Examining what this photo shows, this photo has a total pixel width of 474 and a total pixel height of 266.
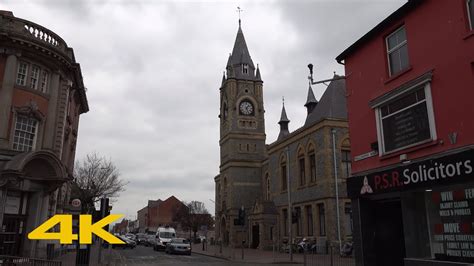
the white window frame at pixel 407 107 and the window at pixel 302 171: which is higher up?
the window at pixel 302 171

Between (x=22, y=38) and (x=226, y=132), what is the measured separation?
129ft

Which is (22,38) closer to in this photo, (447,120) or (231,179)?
(447,120)

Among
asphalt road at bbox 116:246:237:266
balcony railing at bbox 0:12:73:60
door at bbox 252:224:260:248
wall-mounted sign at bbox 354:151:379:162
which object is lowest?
asphalt road at bbox 116:246:237:266

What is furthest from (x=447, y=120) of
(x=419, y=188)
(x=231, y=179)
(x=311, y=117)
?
(x=231, y=179)

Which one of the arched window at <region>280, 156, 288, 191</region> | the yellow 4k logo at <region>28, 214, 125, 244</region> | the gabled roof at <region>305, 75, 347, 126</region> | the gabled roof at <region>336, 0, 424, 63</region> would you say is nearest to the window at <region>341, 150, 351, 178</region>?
the gabled roof at <region>305, 75, 347, 126</region>

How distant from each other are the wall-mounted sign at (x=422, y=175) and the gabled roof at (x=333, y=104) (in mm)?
21620

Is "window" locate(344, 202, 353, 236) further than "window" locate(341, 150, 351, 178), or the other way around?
"window" locate(341, 150, 351, 178)

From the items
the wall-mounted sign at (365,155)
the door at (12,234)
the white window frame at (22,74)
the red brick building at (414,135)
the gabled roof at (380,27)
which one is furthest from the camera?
the white window frame at (22,74)

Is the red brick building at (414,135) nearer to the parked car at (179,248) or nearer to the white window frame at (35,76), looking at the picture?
the white window frame at (35,76)

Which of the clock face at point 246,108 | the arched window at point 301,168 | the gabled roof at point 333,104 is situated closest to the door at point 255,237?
the arched window at point 301,168

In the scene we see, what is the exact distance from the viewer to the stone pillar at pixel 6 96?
2164 centimetres

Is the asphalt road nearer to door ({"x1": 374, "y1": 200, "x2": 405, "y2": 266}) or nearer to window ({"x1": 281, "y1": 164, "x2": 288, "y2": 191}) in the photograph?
door ({"x1": 374, "y1": 200, "x2": 405, "y2": 266})

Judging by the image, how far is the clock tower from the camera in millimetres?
54594

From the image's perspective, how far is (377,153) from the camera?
49.1ft
